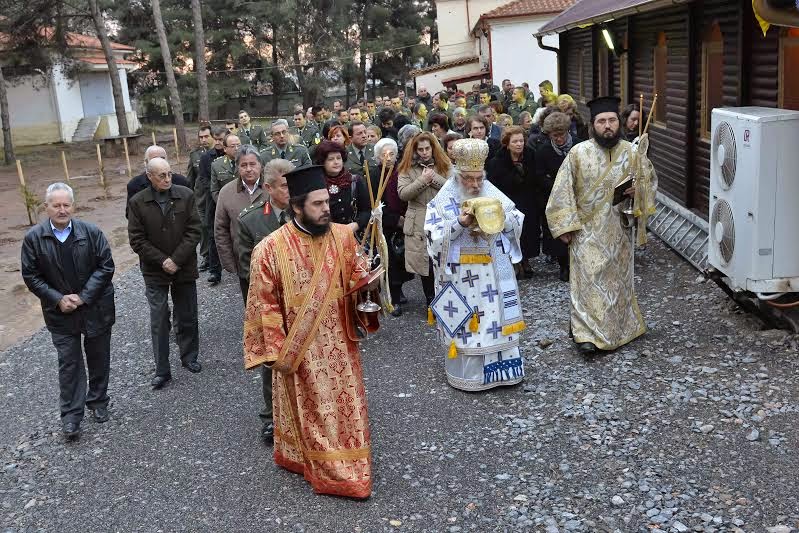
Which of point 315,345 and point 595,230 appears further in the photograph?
point 595,230

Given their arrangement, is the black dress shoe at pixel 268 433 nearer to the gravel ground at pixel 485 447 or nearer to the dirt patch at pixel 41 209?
the gravel ground at pixel 485 447

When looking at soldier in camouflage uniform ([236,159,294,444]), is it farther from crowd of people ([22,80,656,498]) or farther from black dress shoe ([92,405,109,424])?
black dress shoe ([92,405,109,424])

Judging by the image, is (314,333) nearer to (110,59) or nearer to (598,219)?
(598,219)

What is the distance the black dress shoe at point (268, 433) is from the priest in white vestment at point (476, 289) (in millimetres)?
1433

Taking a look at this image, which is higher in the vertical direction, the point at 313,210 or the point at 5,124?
the point at 5,124

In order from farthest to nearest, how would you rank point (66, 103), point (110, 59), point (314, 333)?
point (66, 103), point (110, 59), point (314, 333)

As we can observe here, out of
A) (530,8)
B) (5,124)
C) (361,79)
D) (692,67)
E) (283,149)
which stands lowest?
(283,149)

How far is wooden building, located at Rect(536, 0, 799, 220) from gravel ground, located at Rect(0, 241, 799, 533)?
2343 mm

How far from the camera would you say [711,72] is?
Answer: 34.0ft

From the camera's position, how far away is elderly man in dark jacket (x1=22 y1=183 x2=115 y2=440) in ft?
20.9

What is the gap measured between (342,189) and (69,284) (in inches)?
101

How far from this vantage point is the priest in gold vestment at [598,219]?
701cm

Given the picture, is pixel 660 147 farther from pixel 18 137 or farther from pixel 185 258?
pixel 18 137

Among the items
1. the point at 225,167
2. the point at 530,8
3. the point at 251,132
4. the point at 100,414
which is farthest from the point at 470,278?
the point at 530,8
